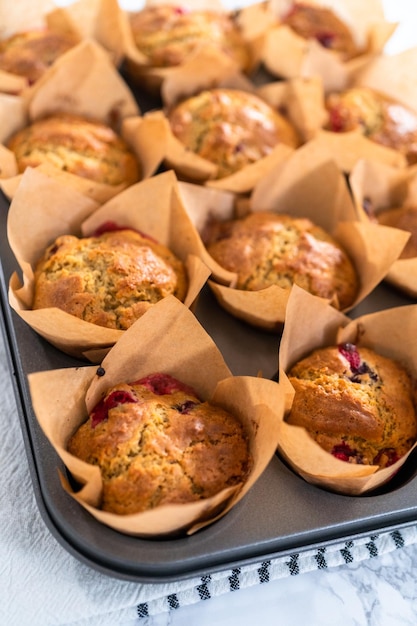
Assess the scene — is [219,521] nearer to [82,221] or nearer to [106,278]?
[106,278]

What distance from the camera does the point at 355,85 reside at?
2.86 m

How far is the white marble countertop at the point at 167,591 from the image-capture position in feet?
5.28

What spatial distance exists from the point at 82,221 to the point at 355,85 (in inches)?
54.4

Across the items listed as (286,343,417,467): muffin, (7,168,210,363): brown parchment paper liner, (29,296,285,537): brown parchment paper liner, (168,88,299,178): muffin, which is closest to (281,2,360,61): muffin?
(168,88,299,178): muffin

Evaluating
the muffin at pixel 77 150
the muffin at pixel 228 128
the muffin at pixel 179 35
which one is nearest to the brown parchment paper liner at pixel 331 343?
the muffin at pixel 228 128

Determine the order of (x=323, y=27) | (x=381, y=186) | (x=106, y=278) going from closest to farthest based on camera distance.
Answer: (x=106, y=278), (x=381, y=186), (x=323, y=27)

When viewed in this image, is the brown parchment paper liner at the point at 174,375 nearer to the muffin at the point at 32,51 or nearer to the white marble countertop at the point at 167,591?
the white marble countertop at the point at 167,591

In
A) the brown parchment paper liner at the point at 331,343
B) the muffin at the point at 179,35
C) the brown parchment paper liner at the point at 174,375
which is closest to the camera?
the brown parchment paper liner at the point at 174,375

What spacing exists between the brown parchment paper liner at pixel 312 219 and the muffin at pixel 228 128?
16 centimetres

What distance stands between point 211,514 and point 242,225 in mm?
1010

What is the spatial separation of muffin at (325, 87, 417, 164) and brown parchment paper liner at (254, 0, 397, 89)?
162 mm

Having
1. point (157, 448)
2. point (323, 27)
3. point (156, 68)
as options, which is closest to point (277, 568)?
point (157, 448)

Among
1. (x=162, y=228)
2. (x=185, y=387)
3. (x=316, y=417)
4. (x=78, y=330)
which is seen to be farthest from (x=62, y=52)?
(x=316, y=417)

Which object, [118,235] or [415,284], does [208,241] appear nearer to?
[118,235]
